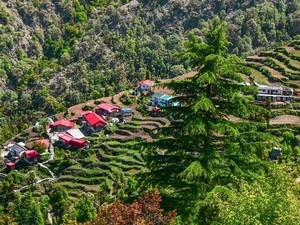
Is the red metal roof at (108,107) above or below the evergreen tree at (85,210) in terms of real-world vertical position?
below

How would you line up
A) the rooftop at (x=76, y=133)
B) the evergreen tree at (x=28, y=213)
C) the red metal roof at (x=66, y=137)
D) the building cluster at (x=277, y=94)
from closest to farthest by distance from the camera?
1. the evergreen tree at (x=28, y=213)
2. the building cluster at (x=277, y=94)
3. the red metal roof at (x=66, y=137)
4. the rooftop at (x=76, y=133)

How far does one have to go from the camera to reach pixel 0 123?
102188 millimetres

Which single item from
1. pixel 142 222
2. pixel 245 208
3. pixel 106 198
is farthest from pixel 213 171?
pixel 106 198

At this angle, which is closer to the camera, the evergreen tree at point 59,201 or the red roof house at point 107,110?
the evergreen tree at point 59,201

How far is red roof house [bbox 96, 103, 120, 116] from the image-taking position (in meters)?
75.7

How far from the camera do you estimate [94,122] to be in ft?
238

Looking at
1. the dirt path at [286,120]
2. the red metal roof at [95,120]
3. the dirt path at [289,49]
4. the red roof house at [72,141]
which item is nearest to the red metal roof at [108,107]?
the red metal roof at [95,120]

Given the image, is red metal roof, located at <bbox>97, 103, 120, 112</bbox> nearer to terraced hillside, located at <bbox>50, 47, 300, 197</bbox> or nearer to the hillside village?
the hillside village

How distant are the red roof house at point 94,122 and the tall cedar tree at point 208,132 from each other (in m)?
57.7

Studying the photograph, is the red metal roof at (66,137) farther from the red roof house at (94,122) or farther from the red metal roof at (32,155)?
the red metal roof at (32,155)

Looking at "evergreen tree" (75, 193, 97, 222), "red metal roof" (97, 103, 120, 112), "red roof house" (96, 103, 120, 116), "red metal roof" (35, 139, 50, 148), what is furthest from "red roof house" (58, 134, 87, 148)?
"evergreen tree" (75, 193, 97, 222)

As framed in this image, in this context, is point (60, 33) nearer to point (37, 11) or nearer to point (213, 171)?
point (37, 11)

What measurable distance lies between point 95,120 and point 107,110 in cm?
395

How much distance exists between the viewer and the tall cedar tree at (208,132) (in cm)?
1401
